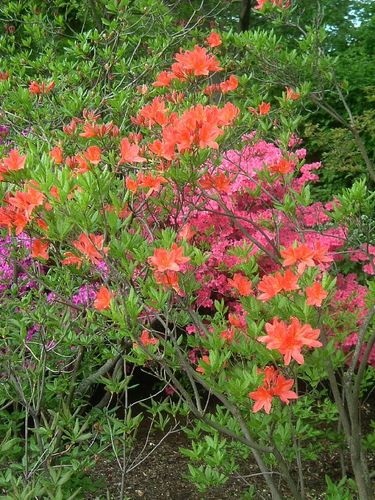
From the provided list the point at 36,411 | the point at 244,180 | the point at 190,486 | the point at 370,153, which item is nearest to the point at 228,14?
the point at 370,153

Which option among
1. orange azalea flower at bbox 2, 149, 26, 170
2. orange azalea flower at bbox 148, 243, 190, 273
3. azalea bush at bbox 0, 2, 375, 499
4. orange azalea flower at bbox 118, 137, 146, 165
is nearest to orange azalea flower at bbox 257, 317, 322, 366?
azalea bush at bbox 0, 2, 375, 499

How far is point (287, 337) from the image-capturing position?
1479 mm

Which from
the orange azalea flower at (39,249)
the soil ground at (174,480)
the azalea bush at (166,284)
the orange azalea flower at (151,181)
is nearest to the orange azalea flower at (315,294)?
the azalea bush at (166,284)

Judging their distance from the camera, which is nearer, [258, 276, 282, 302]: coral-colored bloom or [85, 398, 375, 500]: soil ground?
[258, 276, 282, 302]: coral-colored bloom

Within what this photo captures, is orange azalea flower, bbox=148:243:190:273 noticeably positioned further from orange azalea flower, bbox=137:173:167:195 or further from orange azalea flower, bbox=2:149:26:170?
orange azalea flower, bbox=2:149:26:170

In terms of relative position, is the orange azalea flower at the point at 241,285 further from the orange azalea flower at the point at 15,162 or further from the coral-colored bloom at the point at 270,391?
the orange azalea flower at the point at 15,162

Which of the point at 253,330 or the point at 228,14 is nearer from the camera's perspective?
the point at 253,330

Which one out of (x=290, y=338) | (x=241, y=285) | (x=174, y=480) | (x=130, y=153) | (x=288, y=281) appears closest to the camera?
(x=290, y=338)

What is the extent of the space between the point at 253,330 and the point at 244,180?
1869mm

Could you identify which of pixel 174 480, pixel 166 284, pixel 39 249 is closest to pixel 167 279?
pixel 166 284

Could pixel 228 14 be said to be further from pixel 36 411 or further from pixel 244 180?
pixel 36 411

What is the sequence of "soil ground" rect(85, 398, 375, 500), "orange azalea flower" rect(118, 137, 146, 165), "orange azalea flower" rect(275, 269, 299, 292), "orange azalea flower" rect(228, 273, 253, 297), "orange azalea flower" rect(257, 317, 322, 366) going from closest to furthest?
1. "orange azalea flower" rect(257, 317, 322, 366)
2. "orange azalea flower" rect(275, 269, 299, 292)
3. "orange azalea flower" rect(118, 137, 146, 165)
4. "orange azalea flower" rect(228, 273, 253, 297)
5. "soil ground" rect(85, 398, 375, 500)

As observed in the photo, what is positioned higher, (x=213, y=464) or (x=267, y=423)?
(x=267, y=423)

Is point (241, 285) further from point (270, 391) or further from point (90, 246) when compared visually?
point (90, 246)
